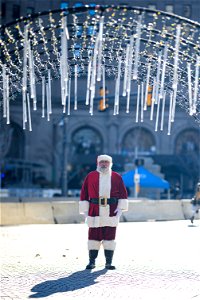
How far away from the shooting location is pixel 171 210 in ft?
72.9

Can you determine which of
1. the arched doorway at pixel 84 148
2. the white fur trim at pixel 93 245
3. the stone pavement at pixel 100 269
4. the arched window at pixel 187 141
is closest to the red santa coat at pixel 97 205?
the white fur trim at pixel 93 245

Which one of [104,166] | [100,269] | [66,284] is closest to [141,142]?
[104,166]

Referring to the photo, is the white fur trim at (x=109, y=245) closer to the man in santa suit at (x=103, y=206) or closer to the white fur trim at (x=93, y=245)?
the man in santa suit at (x=103, y=206)

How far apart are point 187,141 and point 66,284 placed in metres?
47.5

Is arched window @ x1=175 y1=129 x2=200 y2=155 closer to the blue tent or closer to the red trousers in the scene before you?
the blue tent

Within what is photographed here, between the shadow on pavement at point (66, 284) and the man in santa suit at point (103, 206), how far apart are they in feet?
1.89

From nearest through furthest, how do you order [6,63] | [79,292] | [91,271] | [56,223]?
[79,292]
[91,271]
[6,63]
[56,223]

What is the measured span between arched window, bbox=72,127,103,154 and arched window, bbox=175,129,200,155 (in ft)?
26.6

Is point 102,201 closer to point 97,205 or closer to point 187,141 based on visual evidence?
point 97,205

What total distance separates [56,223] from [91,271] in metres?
10.9

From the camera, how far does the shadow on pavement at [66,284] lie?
7004mm

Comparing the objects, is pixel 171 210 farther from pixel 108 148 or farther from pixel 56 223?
pixel 108 148

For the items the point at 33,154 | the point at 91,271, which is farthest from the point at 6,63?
the point at 33,154

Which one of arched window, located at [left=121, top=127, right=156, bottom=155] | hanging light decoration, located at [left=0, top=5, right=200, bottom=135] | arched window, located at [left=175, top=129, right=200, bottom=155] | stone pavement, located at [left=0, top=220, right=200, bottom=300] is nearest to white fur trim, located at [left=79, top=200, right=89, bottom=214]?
stone pavement, located at [left=0, top=220, right=200, bottom=300]
